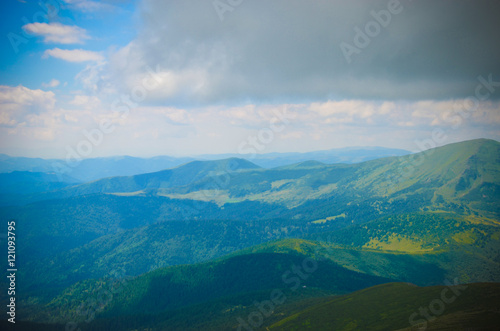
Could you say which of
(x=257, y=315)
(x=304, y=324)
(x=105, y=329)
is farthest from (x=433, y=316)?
(x=105, y=329)

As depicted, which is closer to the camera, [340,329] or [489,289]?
[489,289]

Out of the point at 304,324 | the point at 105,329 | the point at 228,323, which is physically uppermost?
the point at 304,324

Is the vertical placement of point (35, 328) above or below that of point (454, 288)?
below

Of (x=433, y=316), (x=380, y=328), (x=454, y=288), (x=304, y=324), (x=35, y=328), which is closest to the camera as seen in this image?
(x=433, y=316)

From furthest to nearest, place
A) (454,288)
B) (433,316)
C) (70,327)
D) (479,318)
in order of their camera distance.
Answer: (70,327) < (454,288) < (433,316) < (479,318)

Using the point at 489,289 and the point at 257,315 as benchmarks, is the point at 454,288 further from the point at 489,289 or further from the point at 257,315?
the point at 257,315

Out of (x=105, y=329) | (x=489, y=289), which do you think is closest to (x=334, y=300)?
(x=489, y=289)
